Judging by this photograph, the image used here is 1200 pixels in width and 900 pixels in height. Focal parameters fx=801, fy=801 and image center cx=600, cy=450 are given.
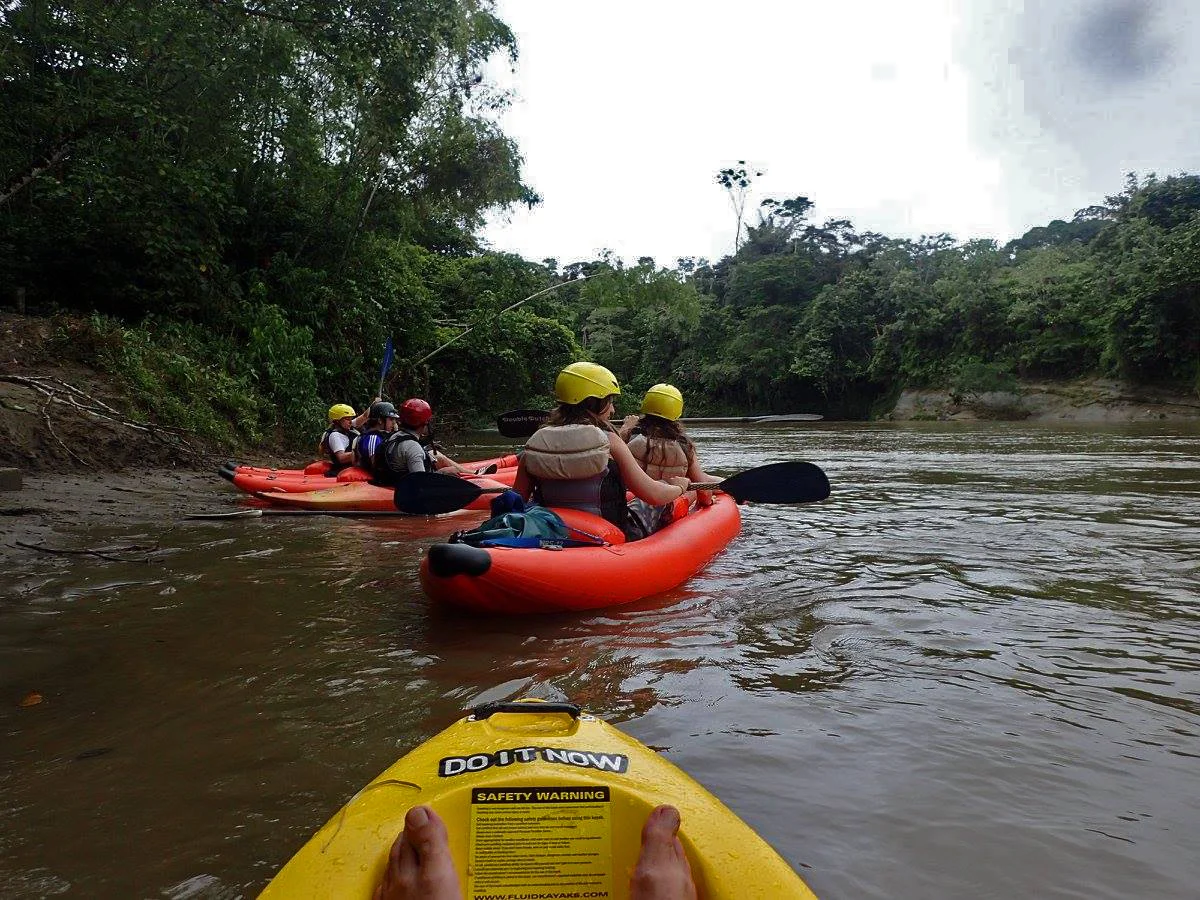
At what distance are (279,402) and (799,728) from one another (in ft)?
34.1

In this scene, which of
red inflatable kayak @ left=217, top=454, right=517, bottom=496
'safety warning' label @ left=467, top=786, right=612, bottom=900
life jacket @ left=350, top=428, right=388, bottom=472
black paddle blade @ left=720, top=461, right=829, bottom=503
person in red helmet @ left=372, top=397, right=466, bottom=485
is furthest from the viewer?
life jacket @ left=350, top=428, right=388, bottom=472

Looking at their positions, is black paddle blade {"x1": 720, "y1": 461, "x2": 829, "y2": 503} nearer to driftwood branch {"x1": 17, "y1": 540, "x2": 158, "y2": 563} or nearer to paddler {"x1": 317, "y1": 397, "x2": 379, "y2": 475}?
driftwood branch {"x1": 17, "y1": 540, "x2": 158, "y2": 563}

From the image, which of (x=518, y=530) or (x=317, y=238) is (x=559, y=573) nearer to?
(x=518, y=530)

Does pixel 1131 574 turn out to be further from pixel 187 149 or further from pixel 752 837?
pixel 187 149

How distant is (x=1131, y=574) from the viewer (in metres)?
3.96

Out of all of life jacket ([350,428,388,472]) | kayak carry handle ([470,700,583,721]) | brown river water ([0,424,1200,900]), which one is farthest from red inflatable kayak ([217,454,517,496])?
kayak carry handle ([470,700,583,721])

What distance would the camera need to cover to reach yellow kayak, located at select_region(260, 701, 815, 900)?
1.22m

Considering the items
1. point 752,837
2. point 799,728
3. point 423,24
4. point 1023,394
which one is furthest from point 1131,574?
point 1023,394

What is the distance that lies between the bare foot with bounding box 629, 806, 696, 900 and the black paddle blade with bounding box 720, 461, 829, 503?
3.33 meters

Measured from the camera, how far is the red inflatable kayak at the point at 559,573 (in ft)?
10.3

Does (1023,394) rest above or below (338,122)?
below

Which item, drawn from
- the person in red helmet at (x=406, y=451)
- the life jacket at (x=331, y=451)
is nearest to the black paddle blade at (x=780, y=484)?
the person in red helmet at (x=406, y=451)

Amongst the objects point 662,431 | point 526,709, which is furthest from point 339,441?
point 526,709

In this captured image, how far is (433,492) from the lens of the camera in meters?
4.17
